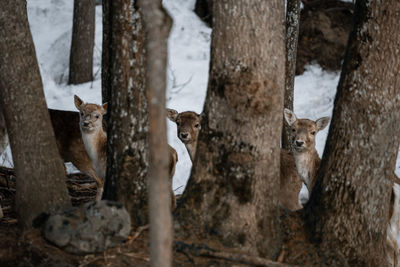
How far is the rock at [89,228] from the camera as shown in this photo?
16.0 ft

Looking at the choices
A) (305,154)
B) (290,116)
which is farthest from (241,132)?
(290,116)

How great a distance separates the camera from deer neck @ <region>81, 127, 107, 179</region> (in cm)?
798

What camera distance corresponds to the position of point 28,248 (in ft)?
16.4

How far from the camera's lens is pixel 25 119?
213 inches

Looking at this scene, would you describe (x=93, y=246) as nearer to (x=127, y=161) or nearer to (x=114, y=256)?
(x=114, y=256)

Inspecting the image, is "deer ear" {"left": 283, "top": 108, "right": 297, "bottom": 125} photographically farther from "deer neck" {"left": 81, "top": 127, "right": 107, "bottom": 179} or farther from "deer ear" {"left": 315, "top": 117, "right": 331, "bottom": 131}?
"deer neck" {"left": 81, "top": 127, "right": 107, "bottom": 179}

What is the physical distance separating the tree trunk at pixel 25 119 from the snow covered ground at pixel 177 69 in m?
6.38

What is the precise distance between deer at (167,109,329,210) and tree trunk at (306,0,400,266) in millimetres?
2252

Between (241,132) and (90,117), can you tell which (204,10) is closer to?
(90,117)

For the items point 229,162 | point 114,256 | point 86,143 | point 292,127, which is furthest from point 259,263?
point 86,143

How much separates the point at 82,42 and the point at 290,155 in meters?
7.40

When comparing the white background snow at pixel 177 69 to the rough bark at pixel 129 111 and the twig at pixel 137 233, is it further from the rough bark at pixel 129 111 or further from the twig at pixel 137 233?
the twig at pixel 137 233

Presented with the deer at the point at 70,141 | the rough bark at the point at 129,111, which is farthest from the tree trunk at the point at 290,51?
the rough bark at the point at 129,111

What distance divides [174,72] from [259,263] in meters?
10.0
